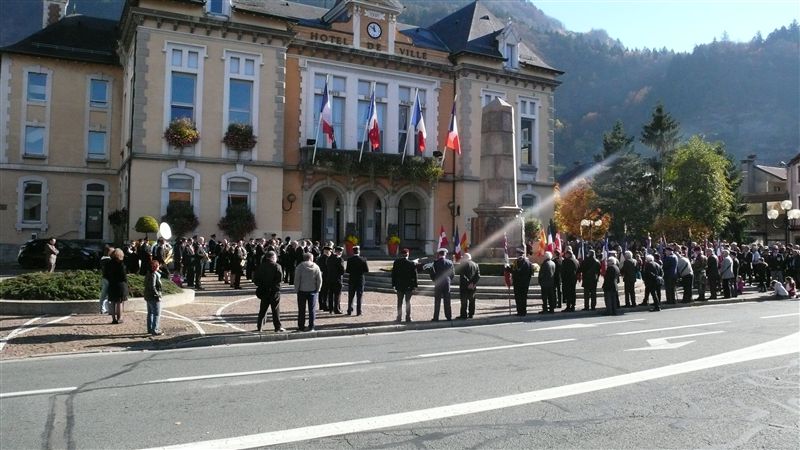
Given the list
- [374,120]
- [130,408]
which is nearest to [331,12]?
[374,120]

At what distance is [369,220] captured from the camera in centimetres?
3288

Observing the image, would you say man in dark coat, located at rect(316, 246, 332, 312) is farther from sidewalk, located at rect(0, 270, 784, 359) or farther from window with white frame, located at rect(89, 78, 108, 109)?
window with white frame, located at rect(89, 78, 108, 109)

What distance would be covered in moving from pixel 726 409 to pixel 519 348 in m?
4.22

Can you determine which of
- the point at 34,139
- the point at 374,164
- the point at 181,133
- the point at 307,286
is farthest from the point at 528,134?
the point at 34,139

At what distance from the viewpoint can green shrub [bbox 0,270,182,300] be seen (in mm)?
13922

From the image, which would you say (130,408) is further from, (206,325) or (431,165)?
(431,165)

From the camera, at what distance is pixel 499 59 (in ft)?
Answer: 116

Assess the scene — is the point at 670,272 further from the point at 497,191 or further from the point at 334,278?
the point at 334,278

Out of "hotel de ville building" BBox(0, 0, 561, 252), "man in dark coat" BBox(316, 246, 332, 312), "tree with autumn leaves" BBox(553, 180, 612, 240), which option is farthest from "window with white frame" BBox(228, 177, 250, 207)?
"tree with autumn leaves" BBox(553, 180, 612, 240)

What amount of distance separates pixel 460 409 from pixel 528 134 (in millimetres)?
32765

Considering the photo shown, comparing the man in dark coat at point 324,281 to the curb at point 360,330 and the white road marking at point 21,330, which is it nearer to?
the curb at point 360,330

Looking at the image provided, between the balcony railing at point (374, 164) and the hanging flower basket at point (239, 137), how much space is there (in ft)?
9.42

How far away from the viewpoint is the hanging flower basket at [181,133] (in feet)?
88.1

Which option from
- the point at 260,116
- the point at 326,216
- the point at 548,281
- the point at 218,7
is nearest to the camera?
the point at 548,281
